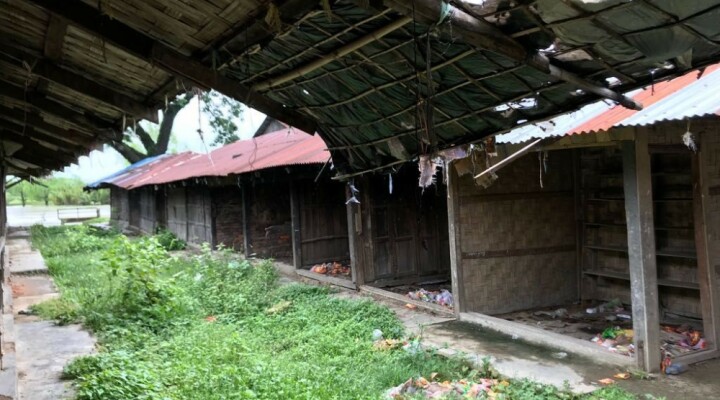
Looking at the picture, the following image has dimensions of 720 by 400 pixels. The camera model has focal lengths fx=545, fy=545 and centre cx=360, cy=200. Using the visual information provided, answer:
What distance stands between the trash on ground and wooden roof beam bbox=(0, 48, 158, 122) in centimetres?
338

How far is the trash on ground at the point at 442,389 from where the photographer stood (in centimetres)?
481

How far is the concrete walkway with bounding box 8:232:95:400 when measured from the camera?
446 cm

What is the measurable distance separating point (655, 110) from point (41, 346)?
6402 millimetres

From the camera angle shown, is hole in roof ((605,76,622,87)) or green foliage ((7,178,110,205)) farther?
green foliage ((7,178,110,205))

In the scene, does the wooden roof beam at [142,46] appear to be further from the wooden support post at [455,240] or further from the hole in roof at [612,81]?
the wooden support post at [455,240]

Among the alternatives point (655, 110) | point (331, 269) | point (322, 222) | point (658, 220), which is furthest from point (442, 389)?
point (322, 222)

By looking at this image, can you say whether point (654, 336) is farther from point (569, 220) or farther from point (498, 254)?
point (569, 220)

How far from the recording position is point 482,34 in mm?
2811

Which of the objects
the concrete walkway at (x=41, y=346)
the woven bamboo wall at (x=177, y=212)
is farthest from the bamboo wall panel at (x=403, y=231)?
the woven bamboo wall at (x=177, y=212)

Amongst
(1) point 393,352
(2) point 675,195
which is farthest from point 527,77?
(2) point 675,195

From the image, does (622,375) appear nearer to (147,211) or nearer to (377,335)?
(377,335)

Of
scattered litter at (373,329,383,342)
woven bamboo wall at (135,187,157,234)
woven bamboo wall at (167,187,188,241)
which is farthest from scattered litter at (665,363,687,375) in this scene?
woven bamboo wall at (135,187,157,234)

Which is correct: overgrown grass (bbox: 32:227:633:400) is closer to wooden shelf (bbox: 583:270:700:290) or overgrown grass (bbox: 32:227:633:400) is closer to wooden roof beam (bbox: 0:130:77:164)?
wooden roof beam (bbox: 0:130:77:164)

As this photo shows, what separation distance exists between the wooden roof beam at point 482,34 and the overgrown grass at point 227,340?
9.30 feet
